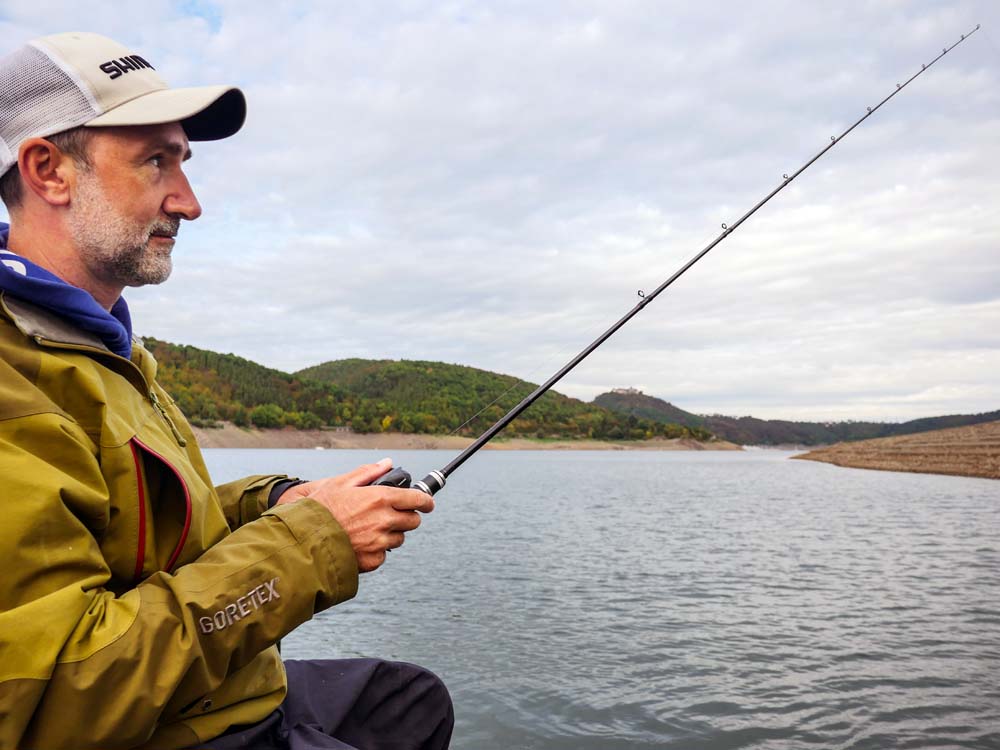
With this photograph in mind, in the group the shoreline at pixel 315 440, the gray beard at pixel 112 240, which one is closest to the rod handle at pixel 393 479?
the gray beard at pixel 112 240

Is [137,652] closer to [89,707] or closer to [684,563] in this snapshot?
[89,707]

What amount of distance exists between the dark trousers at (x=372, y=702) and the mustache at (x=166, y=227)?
1.26 meters

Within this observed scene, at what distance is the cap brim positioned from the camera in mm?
1716

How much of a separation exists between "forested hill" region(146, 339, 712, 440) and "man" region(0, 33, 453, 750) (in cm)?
5883

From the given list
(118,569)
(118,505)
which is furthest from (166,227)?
(118,569)

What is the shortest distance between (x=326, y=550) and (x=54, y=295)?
78cm

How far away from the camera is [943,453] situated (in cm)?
4525

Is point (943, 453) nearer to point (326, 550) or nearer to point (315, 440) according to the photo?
point (326, 550)

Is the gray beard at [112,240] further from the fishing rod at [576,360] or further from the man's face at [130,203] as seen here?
the fishing rod at [576,360]

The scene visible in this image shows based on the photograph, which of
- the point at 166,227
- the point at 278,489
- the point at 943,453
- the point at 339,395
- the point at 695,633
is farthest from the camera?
the point at 339,395

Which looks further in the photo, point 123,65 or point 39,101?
point 123,65

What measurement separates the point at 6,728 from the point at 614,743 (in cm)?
486

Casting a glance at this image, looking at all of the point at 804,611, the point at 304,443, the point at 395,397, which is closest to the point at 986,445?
the point at 804,611

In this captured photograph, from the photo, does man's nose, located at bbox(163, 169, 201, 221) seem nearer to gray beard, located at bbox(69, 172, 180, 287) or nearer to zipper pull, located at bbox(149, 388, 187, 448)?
gray beard, located at bbox(69, 172, 180, 287)
